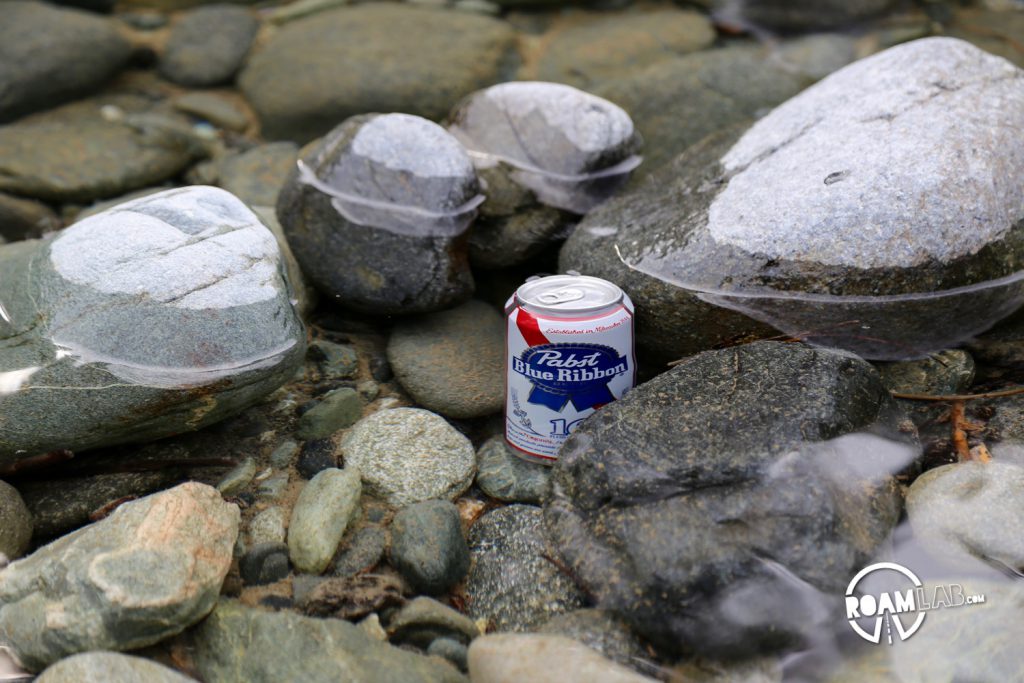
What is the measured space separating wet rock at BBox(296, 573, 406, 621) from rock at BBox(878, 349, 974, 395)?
147 centimetres

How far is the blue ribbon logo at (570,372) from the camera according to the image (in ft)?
7.91

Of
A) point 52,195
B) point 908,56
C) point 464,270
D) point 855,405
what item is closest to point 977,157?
point 908,56

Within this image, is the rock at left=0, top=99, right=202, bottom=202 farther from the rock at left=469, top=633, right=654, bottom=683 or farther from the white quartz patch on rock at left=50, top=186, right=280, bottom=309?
the rock at left=469, top=633, right=654, bottom=683

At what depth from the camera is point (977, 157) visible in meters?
2.63

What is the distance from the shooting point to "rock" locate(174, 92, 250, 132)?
4418 mm

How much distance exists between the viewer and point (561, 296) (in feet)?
8.15

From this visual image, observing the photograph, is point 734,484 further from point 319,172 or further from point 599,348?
point 319,172

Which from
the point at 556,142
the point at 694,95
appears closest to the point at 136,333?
the point at 556,142

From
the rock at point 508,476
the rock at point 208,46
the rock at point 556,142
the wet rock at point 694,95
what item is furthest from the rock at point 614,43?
the rock at point 508,476

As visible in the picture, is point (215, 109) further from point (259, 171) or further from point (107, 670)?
point (107, 670)

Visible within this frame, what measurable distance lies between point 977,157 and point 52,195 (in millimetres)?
3464

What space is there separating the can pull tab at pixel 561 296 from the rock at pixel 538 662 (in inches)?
36.0

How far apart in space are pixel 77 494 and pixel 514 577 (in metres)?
1.13

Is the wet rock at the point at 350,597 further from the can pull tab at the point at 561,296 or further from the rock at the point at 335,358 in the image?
the rock at the point at 335,358
